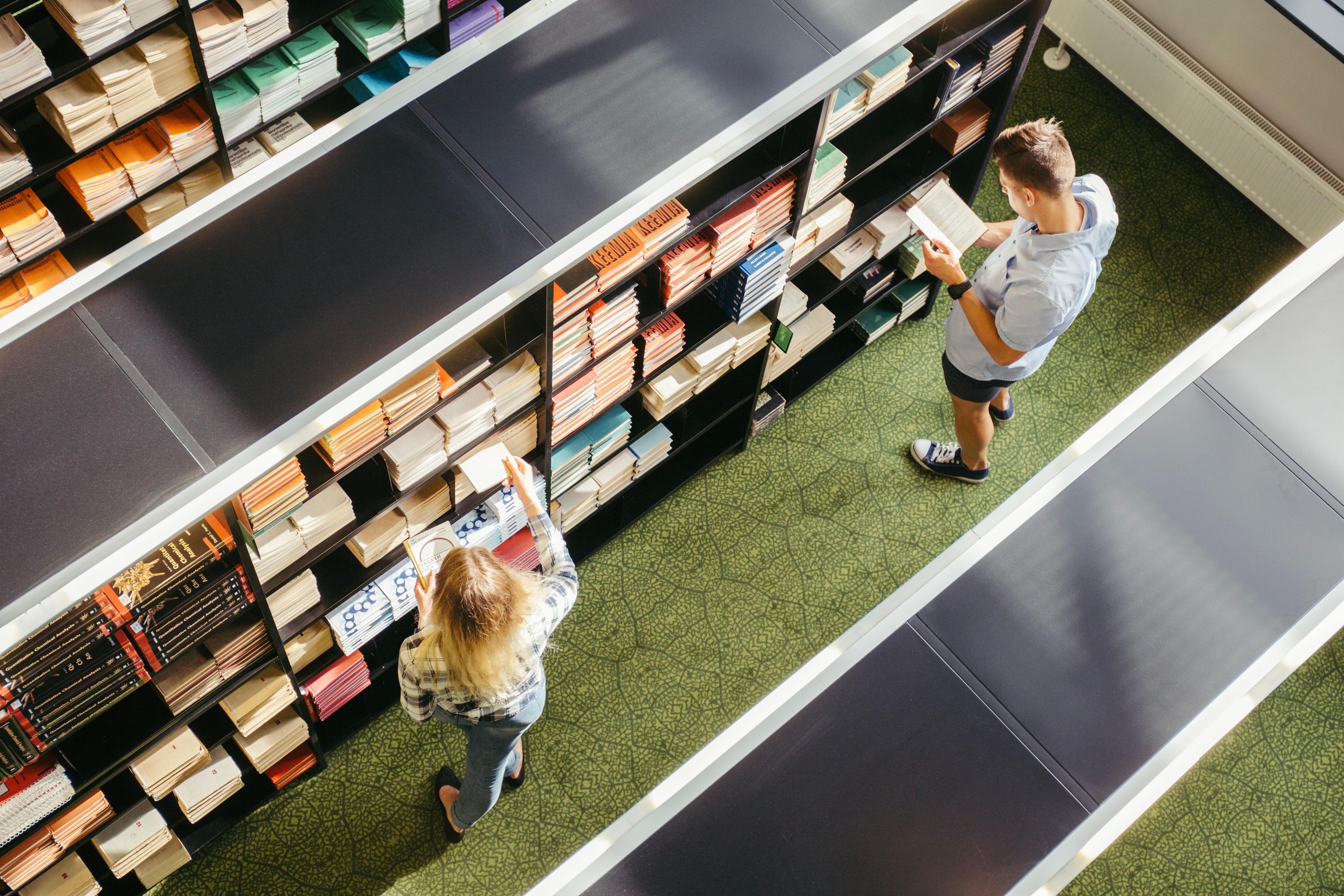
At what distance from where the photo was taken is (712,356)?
16.2 feet

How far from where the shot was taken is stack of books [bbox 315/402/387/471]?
3.70m

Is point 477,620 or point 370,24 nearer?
point 477,620

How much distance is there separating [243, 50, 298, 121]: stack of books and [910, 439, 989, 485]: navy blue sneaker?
310 centimetres

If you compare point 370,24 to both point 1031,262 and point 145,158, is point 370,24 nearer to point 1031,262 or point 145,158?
point 145,158

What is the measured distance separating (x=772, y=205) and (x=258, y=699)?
2427 millimetres

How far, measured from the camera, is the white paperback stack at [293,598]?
4.05 metres

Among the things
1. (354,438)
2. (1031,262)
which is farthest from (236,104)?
(1031,262)

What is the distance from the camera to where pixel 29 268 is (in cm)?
489

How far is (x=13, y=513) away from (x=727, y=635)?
3.00 meters

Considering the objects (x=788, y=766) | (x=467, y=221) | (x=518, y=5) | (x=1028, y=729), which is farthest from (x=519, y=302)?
(x=518, y=5)

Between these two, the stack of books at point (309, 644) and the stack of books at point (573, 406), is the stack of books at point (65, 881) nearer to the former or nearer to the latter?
the stack of books at point (309, 644)

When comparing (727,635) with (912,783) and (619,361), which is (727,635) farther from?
(912,783)

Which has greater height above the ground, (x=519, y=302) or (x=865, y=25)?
(x=865, y=25)

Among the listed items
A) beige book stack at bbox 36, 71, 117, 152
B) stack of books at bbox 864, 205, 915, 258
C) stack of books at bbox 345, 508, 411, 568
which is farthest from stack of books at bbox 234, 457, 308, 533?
stack of books at bbox 864, 205, 915, 258
